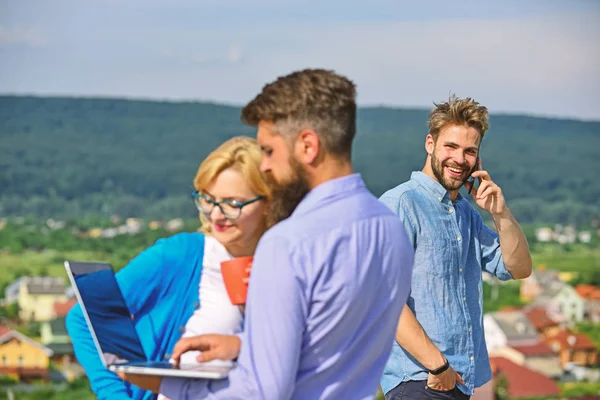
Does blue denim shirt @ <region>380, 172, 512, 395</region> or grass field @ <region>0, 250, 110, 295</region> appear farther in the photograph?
grass field @ <region>0, 250, 110, 295</region>

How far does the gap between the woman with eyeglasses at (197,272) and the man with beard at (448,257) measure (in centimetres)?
86

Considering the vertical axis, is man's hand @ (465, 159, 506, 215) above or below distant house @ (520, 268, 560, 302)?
above

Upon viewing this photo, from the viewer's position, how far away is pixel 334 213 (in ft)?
5.07

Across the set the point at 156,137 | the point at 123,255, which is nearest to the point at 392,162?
the point at 156,137

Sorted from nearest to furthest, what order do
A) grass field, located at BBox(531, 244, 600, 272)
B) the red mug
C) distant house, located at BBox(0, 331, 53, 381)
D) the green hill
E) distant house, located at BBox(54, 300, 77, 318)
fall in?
the red mug < distant house, located at BBox(0, 331, 53, 381) < distant house, located at BBox(54, 300, 77, 318) < grass field, located at BBox(531, 244, 600, 272) < the green hill

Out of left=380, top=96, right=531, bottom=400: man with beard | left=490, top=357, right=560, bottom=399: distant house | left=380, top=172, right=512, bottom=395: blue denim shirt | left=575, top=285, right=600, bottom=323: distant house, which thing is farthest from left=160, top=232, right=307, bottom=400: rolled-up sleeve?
left=575, top=285, right=600, bottom=323: distant house

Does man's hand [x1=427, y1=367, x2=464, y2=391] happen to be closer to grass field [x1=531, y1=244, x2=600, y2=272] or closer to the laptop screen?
the laptop screen

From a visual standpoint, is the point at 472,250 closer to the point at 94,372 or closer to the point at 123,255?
the point at 94,372

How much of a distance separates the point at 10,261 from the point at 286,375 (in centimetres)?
8333

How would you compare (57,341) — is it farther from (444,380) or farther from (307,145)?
(307,145)

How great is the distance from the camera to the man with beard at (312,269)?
1.47 meters

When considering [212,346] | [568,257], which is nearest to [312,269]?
[212,346]

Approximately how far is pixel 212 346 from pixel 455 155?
1365 mm

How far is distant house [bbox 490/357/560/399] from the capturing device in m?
51.2
